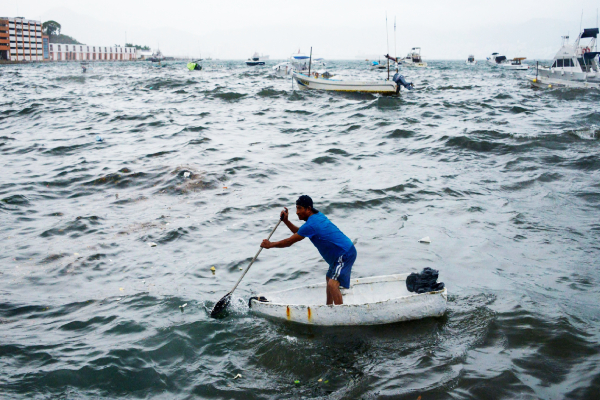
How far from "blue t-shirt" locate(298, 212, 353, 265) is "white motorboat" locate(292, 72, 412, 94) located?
2884 cm

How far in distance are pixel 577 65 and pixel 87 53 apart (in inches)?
6024

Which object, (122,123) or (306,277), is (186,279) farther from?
(122,123)

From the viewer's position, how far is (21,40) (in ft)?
360

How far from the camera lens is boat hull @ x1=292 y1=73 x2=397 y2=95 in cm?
3381

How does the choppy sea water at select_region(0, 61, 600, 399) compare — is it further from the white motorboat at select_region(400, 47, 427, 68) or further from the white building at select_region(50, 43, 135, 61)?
the white building at select_region(50, 43, 135, 61)

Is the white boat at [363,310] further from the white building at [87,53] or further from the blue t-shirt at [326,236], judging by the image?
the white building at [87,53]

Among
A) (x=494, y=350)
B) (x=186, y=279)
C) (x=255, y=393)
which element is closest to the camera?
(x=255, y=393)

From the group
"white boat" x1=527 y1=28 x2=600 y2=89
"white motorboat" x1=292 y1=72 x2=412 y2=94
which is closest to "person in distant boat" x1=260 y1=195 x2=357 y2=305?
"white motorboat" x1=292 y1=72 x2=412 y2=94

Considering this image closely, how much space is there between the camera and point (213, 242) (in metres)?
9.83

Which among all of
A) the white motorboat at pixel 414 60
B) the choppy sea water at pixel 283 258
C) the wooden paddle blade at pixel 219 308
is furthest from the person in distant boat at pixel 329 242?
the white motorboat at pixel 414 60

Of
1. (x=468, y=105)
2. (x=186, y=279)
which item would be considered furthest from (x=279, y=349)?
(x=468, y=105)

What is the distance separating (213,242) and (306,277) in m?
2.41

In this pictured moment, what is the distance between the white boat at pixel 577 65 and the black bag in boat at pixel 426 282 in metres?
36.0

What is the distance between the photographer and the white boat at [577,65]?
35.8m
